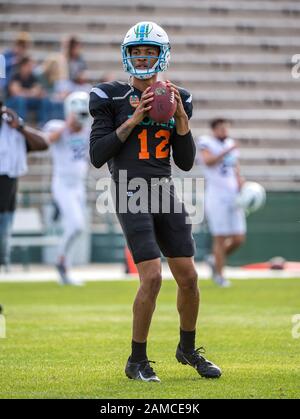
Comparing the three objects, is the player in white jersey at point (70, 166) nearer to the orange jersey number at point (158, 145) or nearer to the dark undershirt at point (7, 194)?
the dark undershirt at point (7, 194)

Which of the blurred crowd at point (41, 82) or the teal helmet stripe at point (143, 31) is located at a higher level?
the blurred crowd at point (41, 82)

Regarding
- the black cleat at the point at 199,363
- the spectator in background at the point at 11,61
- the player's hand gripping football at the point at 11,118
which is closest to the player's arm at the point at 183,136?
the black cleat at the point at 199,363

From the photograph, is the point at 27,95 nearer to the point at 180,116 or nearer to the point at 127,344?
the point at 127,344

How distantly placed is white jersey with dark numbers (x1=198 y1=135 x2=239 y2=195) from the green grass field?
154 cm

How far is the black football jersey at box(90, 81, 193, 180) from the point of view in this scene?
5.70 metres

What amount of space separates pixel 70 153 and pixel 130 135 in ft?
23.5

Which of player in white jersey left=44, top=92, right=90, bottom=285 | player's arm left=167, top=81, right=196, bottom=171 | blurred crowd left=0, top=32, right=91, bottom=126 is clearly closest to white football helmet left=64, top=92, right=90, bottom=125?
player in white jersey left=44, top=92, right=90, bottom=285

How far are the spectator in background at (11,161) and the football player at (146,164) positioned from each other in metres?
4.29

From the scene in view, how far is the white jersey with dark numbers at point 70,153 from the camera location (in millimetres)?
12672

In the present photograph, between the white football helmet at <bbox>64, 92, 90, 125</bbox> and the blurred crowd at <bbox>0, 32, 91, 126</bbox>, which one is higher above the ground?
the blurred crowd at <bbox>0, 32, 91, 126</bbox>

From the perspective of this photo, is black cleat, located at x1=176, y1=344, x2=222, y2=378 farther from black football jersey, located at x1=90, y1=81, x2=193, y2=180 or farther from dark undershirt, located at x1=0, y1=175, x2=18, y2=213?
dark undershirt, located at x1=0, y1=175, x2=18, y2=213

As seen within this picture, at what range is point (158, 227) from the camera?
18.9 feet
